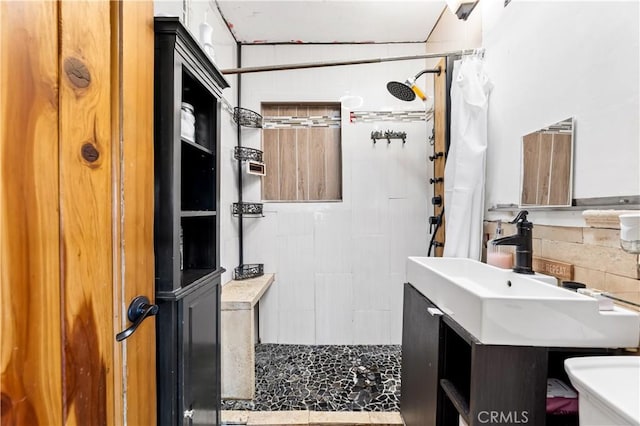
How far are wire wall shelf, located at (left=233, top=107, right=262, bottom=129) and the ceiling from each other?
2.10ft

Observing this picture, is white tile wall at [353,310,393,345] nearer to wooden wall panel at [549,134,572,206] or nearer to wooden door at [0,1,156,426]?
wooden wall panel at [549,134,572,206]

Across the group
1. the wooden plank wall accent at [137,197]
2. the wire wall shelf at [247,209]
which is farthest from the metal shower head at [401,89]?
the wooden plank wall accent at [137,197]

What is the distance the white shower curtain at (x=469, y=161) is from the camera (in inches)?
64.2

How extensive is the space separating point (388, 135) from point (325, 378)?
1951mm

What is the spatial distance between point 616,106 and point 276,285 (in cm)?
229

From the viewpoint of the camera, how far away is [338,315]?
2.50 meters

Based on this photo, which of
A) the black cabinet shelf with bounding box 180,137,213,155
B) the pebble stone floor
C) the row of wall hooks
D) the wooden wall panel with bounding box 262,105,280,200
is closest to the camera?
the black cabinet shelf with bounding box 180,137,213,155

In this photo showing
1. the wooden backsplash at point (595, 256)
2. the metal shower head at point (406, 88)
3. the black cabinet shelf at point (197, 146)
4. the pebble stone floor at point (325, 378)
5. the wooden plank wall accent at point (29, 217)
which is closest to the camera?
the wooden plank wall accent at point (29, 217)

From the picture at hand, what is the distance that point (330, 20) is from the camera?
224 centimetres

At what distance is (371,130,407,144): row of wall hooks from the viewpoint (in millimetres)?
2463

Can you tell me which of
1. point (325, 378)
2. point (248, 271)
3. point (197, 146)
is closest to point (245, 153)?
point (248, 271)

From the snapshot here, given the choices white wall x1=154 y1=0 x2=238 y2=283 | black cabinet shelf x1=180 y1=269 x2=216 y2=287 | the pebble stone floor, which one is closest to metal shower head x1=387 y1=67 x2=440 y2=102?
white wall x1=154 y1=0 x2=238 y2=283

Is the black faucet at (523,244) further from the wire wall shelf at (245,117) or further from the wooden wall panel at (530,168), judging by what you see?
the wire wall shelf at (245,117)

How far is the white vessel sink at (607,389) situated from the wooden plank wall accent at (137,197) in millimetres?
1086
